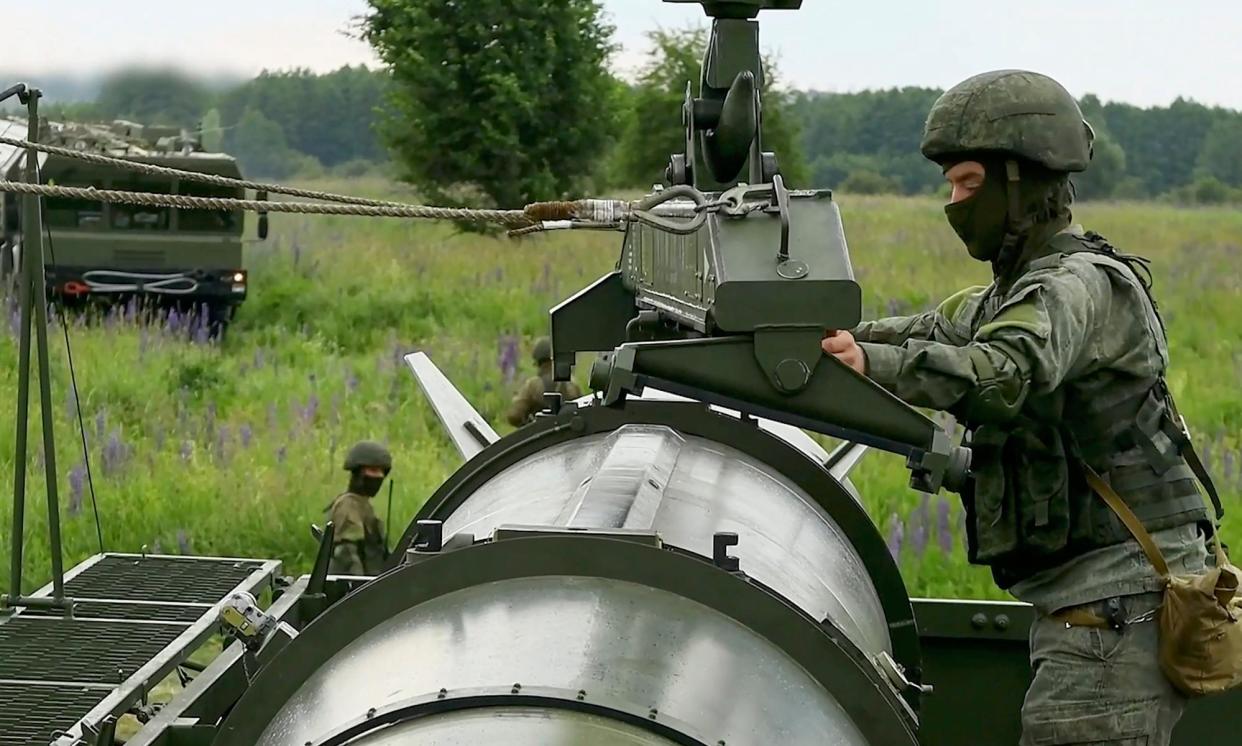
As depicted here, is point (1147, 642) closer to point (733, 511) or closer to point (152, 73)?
point (733, 511)

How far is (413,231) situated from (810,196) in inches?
762

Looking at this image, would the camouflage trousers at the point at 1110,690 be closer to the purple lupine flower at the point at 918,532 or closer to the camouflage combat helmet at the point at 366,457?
the camouflage combat helmet at the point at 366,457

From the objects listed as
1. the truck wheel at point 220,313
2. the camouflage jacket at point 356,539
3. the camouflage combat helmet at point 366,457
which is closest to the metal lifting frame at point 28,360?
the camouflage jacket at point 356,539

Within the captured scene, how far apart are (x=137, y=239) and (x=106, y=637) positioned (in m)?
13.4

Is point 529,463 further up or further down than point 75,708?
further up

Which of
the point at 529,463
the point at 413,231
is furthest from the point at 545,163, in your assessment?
the point at 529,463

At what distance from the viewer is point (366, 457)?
670 centimetres

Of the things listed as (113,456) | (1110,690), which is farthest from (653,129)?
(1110,690)

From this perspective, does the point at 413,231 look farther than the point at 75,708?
Yes

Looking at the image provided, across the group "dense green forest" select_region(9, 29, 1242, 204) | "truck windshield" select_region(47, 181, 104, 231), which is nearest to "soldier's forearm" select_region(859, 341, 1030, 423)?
"dense green forest" select_region(9, 29, 1242, 204)

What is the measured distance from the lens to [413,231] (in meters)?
22.0

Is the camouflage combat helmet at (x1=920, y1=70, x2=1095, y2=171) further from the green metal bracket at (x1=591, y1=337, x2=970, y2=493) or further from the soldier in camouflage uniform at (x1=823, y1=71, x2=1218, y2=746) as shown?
Result: the green metal bracket at (x1=591, y1=337, x2=970, y2=493)

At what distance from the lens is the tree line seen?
20.0 meters

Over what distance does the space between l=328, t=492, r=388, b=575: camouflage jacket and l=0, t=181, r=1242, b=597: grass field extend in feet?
5.25
